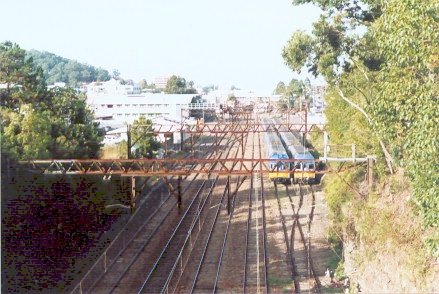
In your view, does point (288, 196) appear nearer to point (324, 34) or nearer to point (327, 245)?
point (327, 245)

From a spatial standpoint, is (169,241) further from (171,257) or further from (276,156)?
(276,156)

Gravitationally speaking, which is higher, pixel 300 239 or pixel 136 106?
pixel 136 106

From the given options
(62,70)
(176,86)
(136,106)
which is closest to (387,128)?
(136,106)

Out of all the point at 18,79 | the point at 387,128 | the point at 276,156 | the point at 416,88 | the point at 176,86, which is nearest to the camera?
the point at 416,88

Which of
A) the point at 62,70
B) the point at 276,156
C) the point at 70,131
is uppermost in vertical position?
the point at 62,70

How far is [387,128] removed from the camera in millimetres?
5660

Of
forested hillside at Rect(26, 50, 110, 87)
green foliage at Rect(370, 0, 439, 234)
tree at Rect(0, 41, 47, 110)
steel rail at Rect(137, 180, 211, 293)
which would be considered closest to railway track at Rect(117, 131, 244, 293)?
steel rail at Rect(137, 180, 211, 293)

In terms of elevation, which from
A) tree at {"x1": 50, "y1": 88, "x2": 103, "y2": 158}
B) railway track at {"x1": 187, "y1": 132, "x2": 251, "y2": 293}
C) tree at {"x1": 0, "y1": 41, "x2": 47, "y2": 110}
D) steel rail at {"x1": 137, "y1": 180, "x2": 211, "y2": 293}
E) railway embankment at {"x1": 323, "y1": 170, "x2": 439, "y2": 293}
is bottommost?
railway track at {"x1": 187, "y1": 132, "x2": 251, "y2": 293}

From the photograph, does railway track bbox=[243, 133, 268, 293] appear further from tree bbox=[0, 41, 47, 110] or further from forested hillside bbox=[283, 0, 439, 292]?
tree bbox=[0, 41, 47, 110]

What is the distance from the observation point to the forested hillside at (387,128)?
4.71 meters

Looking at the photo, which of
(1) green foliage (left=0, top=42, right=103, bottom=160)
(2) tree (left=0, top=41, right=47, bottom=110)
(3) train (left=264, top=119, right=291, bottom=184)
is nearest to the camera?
(1) green foliage (left=0, top=42, right=103, bottom=160)

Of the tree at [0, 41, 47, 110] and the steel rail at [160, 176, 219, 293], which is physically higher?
the tree at [0, 41, 47, 110]

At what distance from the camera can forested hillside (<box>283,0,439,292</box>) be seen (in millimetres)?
4707

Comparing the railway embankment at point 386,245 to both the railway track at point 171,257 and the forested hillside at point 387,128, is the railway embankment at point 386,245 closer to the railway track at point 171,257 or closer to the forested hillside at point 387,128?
the forested hillside at point 387,128
